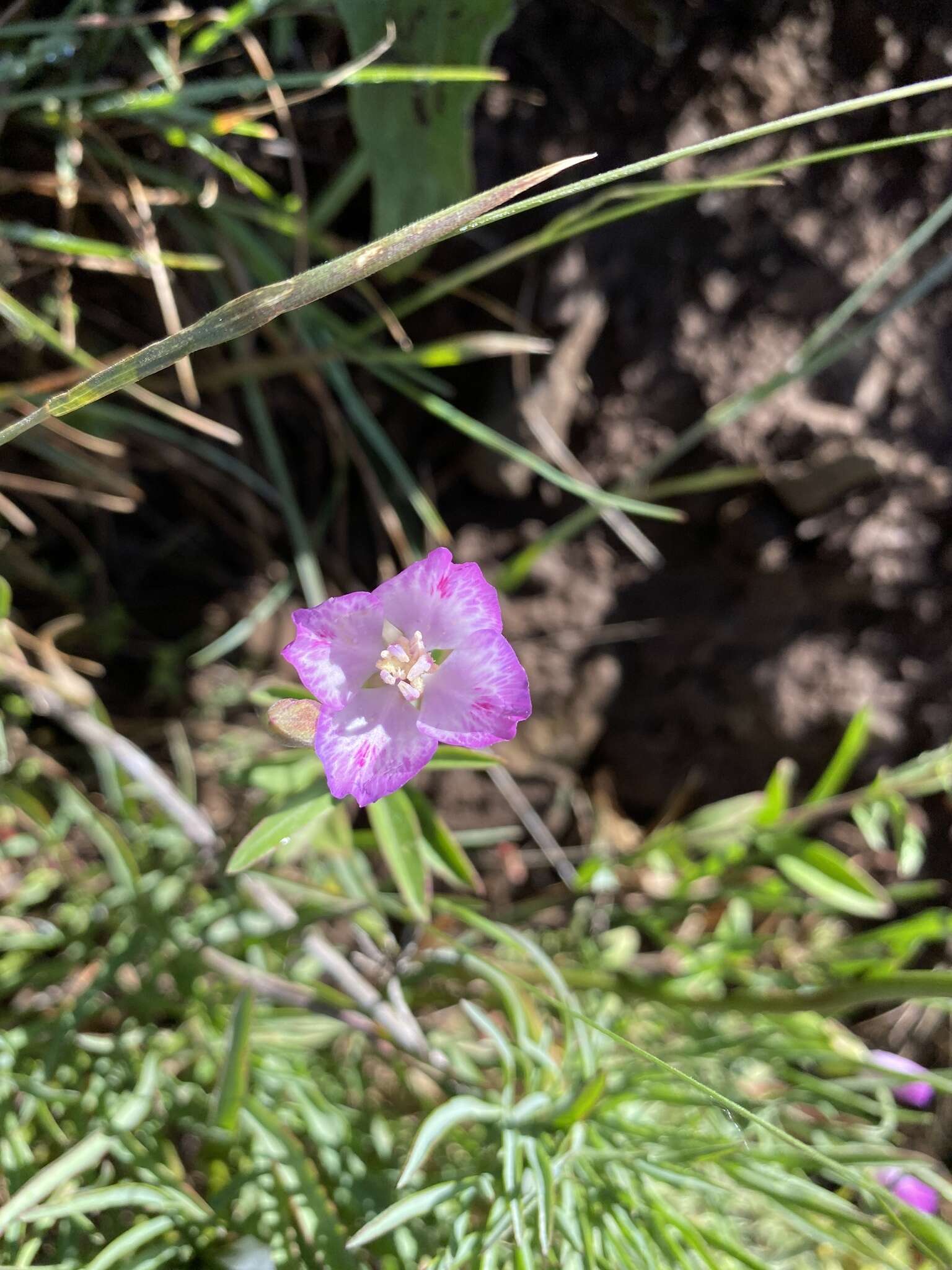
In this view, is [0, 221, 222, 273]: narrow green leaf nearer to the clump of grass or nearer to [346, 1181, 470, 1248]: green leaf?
the clump of grass

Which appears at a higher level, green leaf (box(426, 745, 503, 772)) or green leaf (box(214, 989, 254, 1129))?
green leaf (box(426, 745, 503, 772))

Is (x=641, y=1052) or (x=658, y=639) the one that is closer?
(x=641, y=1052)

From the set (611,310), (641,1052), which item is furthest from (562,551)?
(641,1052)

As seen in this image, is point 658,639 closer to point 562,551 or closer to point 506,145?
point 562,551

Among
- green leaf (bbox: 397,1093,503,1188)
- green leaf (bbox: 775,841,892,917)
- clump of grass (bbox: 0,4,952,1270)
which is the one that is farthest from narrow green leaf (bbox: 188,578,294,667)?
green leaf (bbox: 775,841,892,917)

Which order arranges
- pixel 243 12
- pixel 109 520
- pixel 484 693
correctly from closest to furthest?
pixel 484 693
pixel 243 12
pixel 109 520

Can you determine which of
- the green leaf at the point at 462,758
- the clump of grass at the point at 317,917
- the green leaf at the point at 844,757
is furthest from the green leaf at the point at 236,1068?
the green leaf at the point at 844,757
